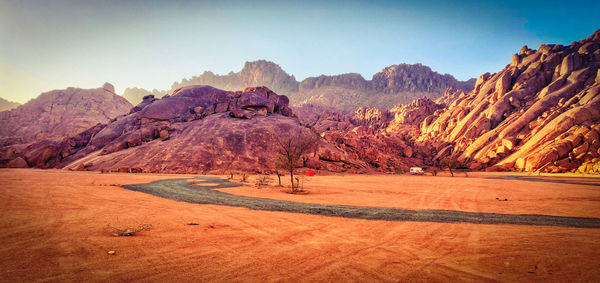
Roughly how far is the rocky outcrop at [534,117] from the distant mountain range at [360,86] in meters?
69.5

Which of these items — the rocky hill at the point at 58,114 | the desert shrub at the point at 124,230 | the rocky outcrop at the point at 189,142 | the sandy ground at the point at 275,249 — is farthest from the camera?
the rocky hill at the point at 58,114

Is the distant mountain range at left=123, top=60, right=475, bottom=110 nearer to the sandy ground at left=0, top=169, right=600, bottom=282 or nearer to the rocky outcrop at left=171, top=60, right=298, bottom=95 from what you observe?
the rocky outcrop at left=171, top=60, right=298, bottom=95

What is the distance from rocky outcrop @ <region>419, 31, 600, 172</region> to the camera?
123 feet

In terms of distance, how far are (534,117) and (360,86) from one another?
4312 inches

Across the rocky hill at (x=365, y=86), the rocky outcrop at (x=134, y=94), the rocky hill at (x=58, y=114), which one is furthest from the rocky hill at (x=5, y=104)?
the rocky hill at (x=365, y=86)

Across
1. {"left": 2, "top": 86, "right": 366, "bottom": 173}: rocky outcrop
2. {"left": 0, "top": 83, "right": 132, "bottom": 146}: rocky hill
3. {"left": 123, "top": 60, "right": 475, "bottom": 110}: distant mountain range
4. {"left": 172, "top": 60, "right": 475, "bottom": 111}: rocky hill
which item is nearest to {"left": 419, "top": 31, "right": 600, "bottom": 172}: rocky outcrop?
{"left": 2, "top": 86, "right": 366, "bottom": 173}: rocky outcrop

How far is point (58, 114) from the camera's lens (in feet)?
254

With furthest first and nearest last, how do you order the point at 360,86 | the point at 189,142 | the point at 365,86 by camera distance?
the point at 365,86
the point at 360,86
the point at 189,142

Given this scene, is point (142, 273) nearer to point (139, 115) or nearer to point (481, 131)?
point (139, 115)

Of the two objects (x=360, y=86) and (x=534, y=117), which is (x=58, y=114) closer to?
(x=534, y=117)

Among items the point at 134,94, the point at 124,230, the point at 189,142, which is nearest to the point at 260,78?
the point at 134,94

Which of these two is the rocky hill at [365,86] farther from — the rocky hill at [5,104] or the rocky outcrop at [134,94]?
the rocky hill at [5,104]

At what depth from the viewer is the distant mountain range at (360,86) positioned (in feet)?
457

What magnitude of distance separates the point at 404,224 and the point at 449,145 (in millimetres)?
63214
